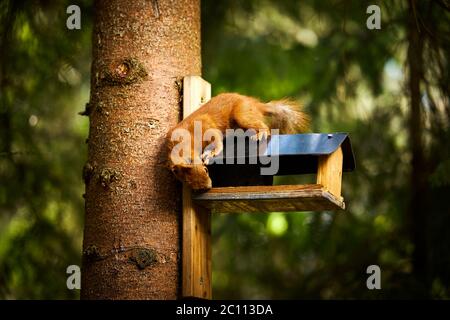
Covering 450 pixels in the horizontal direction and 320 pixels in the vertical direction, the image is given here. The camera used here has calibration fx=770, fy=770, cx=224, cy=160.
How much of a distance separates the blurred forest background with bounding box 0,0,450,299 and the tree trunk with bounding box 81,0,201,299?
963 millimetres

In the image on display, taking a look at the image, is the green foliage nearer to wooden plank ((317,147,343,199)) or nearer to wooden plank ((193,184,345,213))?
wooden plank ((193,184,345,213))

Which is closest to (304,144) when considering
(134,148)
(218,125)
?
(218,125)

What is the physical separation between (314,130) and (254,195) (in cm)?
225

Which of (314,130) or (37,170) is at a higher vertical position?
(314,130)

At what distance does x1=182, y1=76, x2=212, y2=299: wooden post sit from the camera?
10.5ft

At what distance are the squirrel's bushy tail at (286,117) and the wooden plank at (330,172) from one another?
37cm

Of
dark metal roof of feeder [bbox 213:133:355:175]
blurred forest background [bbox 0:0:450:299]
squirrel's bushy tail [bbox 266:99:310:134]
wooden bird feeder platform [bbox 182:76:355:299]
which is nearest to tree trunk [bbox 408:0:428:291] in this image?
blurred forest background [bbox 0:0:450:299]

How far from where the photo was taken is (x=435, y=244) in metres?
4.86

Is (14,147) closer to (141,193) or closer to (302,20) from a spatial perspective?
(141,193)

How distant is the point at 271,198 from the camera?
3.12m

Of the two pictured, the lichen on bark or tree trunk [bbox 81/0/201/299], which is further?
Result: the lichen on bark

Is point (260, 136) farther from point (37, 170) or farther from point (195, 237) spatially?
point (37, 170)

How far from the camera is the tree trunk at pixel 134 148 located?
124 inches

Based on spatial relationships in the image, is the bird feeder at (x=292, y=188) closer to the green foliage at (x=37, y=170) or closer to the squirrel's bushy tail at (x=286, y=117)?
the squirrel's bushy tail at (x=286, y=117)
